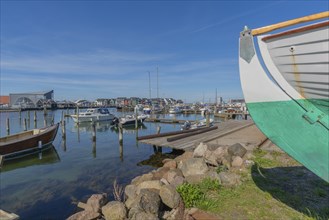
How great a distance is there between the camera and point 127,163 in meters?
14.5

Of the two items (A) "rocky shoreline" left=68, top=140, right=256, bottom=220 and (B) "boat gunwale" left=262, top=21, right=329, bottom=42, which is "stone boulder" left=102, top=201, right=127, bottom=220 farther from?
(B) "boat gunwale" left=262, top=21, right=329, bottom=42

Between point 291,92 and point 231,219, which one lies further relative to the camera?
point 231,219

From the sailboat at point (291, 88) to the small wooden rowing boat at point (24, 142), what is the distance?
16.5 m

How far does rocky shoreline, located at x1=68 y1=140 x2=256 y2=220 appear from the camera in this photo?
496 cm

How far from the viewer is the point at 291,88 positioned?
3.75 metres

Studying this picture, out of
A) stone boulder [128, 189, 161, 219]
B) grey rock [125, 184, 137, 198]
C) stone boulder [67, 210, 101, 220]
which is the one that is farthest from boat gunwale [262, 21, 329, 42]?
stone boulder [67, 210, 101, 220]

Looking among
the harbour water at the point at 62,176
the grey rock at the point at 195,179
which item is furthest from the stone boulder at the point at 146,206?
the harbour water at the point at 62,176

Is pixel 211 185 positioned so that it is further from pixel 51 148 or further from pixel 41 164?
pixel 51 148

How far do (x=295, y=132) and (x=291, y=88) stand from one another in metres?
0.74

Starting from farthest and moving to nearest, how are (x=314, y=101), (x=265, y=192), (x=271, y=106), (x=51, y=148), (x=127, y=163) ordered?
(x=51, y=148) → (x=127, y=163) → (x=265, y=192) → (x=271, y=106) → (x=314, y=101)

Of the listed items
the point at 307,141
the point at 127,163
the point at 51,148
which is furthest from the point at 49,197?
the point at 51,148

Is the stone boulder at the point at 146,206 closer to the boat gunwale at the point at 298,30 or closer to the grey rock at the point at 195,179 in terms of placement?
the grey rock at the point at 195,179

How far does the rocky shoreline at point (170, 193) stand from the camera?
4.96 meters

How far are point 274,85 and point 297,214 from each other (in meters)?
2.66
